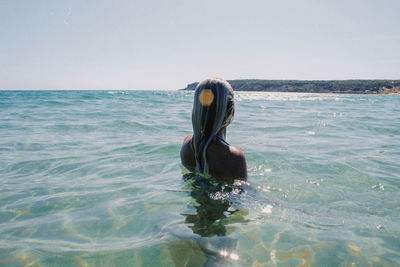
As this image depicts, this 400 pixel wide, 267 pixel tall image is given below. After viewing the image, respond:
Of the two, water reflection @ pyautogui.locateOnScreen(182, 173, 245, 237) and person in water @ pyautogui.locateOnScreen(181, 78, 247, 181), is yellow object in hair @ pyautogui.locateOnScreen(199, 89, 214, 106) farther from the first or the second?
water reflection @ pyautogui.locateOnScreen(182, 173, 245, 237)

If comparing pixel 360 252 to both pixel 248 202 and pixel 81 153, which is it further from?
pixel 81 153

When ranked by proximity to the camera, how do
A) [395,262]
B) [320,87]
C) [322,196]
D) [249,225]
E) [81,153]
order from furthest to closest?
[320,87], [81,153], [322,196], [249,225], [395,262]

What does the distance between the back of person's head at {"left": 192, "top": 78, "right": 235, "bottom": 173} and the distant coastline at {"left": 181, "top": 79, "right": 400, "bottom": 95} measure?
98.7m

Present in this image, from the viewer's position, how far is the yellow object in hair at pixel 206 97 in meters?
2.33

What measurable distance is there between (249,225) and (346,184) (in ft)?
7.35

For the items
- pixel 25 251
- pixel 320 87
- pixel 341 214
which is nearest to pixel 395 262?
pixel 341 214

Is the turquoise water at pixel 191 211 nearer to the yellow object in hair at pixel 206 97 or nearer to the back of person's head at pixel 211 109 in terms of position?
the back of person's head at pixel 211 109

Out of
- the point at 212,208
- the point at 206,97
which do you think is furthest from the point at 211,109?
the point at 212,208

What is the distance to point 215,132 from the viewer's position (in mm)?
2404

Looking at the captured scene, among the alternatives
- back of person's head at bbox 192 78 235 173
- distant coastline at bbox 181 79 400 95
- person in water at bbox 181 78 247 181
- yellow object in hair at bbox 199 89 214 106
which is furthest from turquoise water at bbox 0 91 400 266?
distant coastline at bbox 181 79 400 95

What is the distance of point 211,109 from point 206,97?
123 millimetres

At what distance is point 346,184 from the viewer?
3.67 metres

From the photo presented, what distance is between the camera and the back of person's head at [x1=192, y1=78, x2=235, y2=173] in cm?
234

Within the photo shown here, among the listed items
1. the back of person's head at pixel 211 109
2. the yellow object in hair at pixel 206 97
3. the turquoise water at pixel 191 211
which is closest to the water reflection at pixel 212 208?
the turquoise water at pixel 191 211
